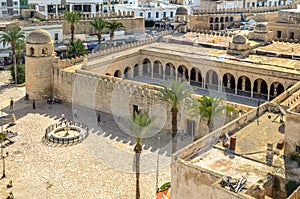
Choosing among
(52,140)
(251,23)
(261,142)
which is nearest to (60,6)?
(251,23)

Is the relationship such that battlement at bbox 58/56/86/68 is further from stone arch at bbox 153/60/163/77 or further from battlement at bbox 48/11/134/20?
battlement at bbox 48/11/134/20

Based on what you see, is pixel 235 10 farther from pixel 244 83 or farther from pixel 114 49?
pixel 244 83

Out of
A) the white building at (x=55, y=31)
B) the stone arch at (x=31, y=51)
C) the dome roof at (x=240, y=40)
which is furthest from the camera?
the white building at (x=55, y=31)

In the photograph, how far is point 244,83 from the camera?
134 ft

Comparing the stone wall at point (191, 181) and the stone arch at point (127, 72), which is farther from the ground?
the stone arch at point (127, 72)

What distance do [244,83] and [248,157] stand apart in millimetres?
21186

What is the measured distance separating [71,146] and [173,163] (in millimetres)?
12668

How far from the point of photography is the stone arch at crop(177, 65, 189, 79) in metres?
44.5

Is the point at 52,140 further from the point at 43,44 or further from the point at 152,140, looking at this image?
the point at 43,44

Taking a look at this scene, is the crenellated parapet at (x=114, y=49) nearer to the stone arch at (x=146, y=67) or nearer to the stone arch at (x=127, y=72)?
the stone arch at (x=127, y=72)

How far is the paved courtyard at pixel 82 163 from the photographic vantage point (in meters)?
24.5

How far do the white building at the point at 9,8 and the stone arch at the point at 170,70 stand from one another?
3341cm

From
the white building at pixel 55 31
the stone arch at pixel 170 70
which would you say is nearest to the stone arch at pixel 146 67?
the stone arch at pixel 170 70

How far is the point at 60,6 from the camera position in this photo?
68.0 metres
